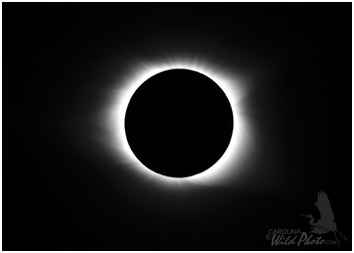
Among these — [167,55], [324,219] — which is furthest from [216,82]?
[324,219]

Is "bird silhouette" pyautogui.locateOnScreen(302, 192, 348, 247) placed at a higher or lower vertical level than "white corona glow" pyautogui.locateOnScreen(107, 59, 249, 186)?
lower

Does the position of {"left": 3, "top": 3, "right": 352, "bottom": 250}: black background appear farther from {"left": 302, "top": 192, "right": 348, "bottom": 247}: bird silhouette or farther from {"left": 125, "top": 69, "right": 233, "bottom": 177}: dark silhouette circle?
{"left": 125, "top": 69, "right": 233, "bottom": 177}: dark silhouette circle

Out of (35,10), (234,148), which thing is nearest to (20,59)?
(35,10)

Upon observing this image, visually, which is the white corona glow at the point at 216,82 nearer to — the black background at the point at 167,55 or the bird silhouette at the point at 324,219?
the black background at the point at 167,55

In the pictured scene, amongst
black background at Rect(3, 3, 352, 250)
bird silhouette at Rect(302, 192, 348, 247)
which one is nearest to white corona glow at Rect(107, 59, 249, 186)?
black background at Rect(3, 3, 352, 250)

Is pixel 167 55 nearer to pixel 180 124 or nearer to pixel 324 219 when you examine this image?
pixel 180 124

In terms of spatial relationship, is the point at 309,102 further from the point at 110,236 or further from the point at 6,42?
the point at 6,42
